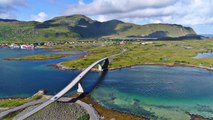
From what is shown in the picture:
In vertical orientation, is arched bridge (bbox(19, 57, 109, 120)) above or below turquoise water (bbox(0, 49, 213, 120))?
above

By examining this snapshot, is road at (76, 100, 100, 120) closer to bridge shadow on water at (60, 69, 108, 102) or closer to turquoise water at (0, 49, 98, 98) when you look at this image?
bridge shadow on water at (60, 69, 108, 102)

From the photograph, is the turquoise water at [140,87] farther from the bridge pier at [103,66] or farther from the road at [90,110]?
the road at [90,110]

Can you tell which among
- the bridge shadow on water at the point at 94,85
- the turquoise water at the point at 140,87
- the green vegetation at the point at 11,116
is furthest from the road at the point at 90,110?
the green vegetation at the point at 11,116

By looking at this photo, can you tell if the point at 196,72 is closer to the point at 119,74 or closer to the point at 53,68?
the point at 119,74

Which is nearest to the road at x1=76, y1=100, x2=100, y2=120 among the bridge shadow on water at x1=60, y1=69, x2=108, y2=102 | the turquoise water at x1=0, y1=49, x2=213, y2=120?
the bridge shadow on water at x1=60, y1=69, x2=108, y2=102

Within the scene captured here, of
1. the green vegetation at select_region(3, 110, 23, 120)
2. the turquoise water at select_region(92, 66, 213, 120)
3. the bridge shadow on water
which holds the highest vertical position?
the green vegetation at select_region(3, 110, 23, 120)

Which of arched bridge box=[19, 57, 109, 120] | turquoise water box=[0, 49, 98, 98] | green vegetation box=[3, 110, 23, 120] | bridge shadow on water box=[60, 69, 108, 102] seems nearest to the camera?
arched bridge box=[19, 57, 109, 120]

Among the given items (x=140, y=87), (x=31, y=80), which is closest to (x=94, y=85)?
(x=140, y=87)

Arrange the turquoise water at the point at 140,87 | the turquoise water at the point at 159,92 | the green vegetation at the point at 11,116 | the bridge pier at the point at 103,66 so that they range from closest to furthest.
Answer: the green vegetation at the point at 11,116 < the turquoise water at the point at 159,92 < the turquoise water at the point at 140,87 < the bridge pier at the point at 103,66

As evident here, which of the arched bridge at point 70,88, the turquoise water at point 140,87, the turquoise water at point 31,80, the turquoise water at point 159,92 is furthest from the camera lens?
the turquoise water at point 31,80
